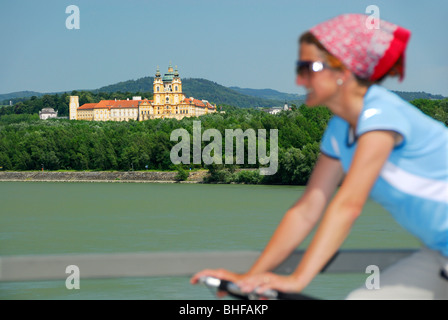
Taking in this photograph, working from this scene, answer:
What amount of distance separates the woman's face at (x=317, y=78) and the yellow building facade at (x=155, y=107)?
480 feet

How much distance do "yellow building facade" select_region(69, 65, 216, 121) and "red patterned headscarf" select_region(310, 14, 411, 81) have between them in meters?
146

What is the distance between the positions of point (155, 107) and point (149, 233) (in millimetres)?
127762

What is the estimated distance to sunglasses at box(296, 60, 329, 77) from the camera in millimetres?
1523

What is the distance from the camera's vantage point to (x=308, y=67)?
1536 millimetres

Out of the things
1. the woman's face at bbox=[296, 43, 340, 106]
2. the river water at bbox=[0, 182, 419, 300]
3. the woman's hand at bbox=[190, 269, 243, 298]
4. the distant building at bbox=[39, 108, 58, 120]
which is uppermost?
the woman's face at bbox=[296, 43, 340, 106]

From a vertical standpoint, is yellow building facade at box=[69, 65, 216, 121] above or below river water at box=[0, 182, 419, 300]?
above

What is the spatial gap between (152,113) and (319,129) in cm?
8242

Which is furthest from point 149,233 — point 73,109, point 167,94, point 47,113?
point 47,113

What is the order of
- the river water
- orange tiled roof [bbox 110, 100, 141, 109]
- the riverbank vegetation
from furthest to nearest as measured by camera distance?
1. orange tiled roof [bbox 110, 100, 141, 109]
2. the riverbank vegetation
3. the river water

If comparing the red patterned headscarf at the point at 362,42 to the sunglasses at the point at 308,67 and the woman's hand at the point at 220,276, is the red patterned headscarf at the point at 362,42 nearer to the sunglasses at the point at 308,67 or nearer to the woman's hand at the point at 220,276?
the sunglasses at the point at 308,67

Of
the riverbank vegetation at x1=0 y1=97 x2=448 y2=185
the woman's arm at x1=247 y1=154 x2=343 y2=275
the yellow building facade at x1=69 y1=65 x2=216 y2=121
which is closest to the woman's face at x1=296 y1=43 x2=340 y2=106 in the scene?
the woman's arm at x1=247 y1=154 x2=343 y2=275

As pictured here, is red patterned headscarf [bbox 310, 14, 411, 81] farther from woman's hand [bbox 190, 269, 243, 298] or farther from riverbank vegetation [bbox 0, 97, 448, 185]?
riverbank vegetation [bbox 0, 97, 448, 185]

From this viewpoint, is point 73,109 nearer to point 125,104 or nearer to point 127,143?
point 125,104
